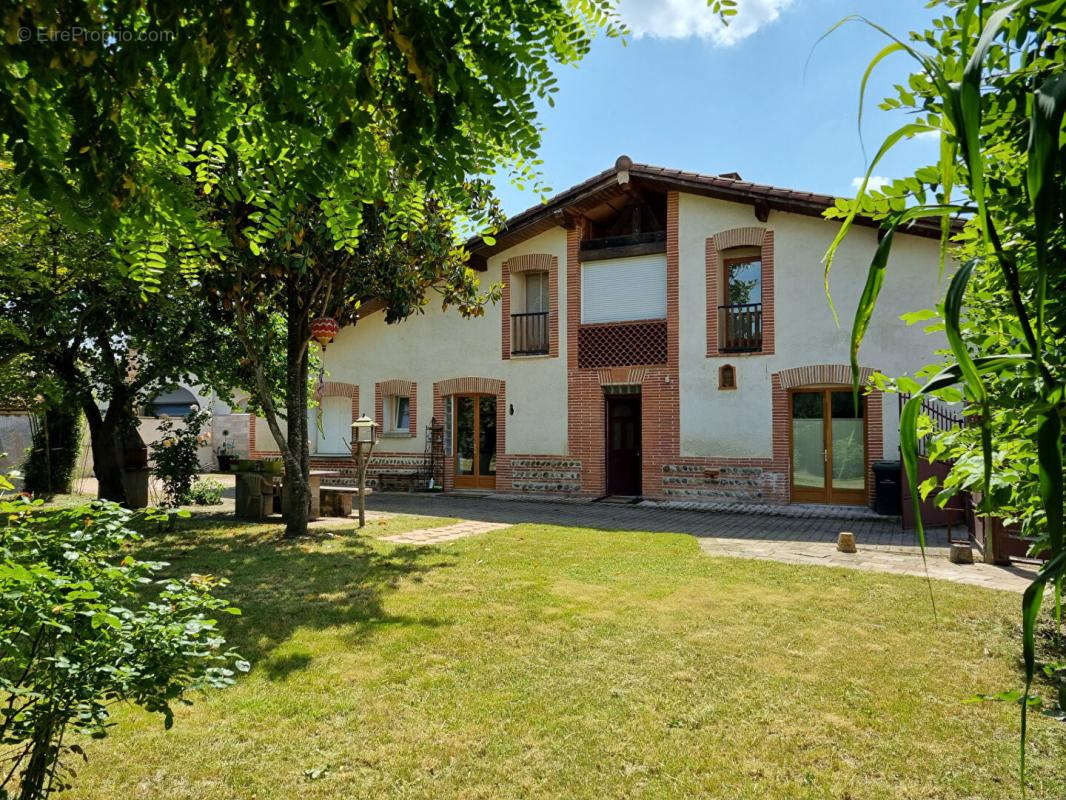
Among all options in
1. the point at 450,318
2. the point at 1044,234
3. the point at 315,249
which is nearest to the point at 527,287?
the point at 450,318

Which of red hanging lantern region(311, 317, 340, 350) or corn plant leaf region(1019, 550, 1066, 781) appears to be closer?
corn plant leaf region(1019, 550, 1066, 781)

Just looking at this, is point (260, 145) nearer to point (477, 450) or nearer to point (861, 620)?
point (861, 620)

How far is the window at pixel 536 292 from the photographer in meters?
15.0

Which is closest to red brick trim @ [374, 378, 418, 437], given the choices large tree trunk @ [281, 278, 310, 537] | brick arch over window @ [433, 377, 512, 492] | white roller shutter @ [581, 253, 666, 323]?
brick arch over window @ [433, 377, 512, 492]

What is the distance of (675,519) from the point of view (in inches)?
422

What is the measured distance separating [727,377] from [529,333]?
186 inches

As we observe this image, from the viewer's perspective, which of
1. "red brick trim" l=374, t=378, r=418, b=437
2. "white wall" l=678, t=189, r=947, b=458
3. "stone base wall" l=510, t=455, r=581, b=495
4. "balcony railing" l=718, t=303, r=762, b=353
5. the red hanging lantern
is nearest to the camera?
the red hanging lantern

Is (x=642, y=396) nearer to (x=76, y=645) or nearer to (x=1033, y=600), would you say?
(x=76, y=645)

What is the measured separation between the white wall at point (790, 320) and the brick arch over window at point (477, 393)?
4.21 meters

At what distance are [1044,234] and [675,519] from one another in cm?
1060

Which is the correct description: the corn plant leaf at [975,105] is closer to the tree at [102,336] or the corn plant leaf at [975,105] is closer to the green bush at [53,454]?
the tree at [102,336]

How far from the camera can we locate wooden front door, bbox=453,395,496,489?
15.2 meters

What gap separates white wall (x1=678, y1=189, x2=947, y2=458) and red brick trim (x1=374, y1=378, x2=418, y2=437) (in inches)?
264

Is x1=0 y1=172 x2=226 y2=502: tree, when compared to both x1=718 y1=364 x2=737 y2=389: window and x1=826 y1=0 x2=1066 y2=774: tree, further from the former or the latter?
x1=718 y1=364 x2=737 y2=389: window
